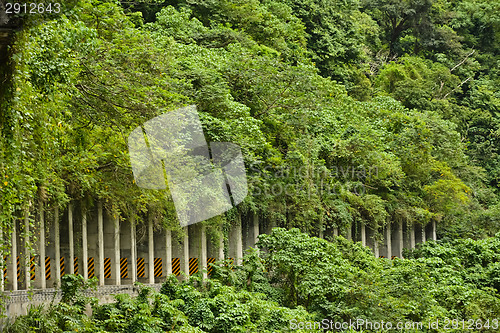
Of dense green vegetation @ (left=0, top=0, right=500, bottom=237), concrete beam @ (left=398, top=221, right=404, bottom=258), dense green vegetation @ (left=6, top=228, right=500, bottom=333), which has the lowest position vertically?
dense green vegetation @ (left=6, top=228, right=500, bottom=333)

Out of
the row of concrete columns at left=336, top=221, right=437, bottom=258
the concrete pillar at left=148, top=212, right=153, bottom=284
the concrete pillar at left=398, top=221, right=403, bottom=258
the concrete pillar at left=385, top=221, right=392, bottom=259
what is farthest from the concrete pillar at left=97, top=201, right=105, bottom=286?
the concrete pillar at left=398, top=221, right=403, bottom=258

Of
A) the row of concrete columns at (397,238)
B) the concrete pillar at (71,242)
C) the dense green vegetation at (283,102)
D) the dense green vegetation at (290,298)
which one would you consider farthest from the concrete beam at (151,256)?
the row of concrete columns at (397,238)

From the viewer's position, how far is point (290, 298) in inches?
765

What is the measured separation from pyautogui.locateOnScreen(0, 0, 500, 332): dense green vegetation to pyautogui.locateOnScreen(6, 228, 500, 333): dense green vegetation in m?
0.05

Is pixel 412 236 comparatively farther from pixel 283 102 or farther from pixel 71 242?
pixel 71 242

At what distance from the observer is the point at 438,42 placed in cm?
4259

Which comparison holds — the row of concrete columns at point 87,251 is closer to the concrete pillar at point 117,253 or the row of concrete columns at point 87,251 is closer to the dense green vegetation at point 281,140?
the concrete pillar at point 117,253

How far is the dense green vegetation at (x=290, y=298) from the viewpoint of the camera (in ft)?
44.0

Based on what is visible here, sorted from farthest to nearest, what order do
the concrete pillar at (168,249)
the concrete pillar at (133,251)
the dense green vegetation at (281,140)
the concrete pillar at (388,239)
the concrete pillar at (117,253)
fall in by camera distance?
the concrete pillar at (388,239) < the concrete pillar at (168,249) < the concrete pillar at (133,251) < the concrete pillar at (117,253) < the dense green vegetation at (281,140)

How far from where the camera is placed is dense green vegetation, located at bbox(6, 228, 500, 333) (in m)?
13.4

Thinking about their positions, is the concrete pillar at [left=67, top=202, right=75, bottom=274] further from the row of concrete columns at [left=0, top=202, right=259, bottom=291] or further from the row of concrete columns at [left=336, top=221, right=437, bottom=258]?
the row of concrete columns at [left=336, top=221, right=437, bottom=258]

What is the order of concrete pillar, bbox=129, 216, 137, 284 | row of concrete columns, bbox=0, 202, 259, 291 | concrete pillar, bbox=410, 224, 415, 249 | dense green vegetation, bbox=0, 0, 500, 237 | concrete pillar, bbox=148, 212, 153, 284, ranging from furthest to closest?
concrete pillar, bbox=410, 224, 415, 249 → concrete pillar, bbox=148, 212, 153, 284 → concrete pillar, bbox=129, 216, 137, 284 → row of concrete columns, bbox=0, 202, 259, 291 → dense green vegetation, bbox=0, 0, 500, 237

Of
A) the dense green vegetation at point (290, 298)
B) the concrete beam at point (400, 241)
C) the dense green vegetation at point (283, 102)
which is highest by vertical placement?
the dense green vegetation at point (283, 102)

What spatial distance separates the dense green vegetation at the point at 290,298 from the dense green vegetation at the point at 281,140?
49 millimetres
